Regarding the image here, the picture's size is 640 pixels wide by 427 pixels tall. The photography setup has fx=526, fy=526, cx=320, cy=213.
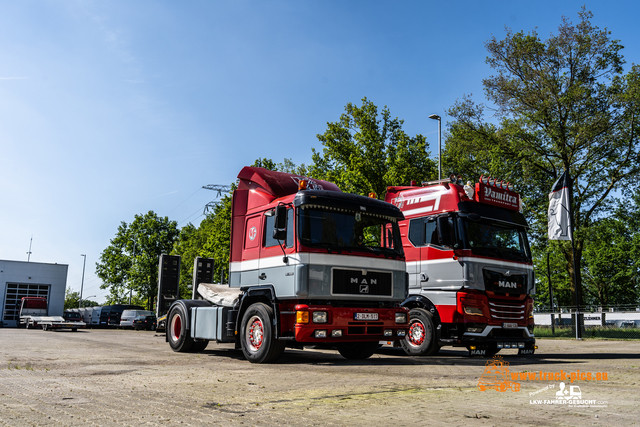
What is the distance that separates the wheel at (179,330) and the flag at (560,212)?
16.0m

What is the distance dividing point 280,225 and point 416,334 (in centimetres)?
446

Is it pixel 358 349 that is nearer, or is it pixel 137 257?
pixel 358 349

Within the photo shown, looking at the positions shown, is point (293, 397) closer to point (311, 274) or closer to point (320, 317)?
point (320, 317)

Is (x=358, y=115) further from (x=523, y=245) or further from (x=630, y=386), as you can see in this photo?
(x=630, y=386)

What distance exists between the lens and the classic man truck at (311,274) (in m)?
9.40

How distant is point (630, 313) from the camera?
25078mm

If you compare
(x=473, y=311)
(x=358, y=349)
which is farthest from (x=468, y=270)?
(x=358, y=349)

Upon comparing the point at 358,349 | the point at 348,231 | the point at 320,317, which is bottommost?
the point at 358,349

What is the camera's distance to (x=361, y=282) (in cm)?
983

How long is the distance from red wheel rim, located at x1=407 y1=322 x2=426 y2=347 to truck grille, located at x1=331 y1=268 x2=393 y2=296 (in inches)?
81.5

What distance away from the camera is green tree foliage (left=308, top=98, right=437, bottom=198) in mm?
25359

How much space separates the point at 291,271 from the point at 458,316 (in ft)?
12.9

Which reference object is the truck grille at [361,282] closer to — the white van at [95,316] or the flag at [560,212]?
the flag at [560,212]

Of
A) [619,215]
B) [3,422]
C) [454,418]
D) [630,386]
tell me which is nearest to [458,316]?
[630,386]
